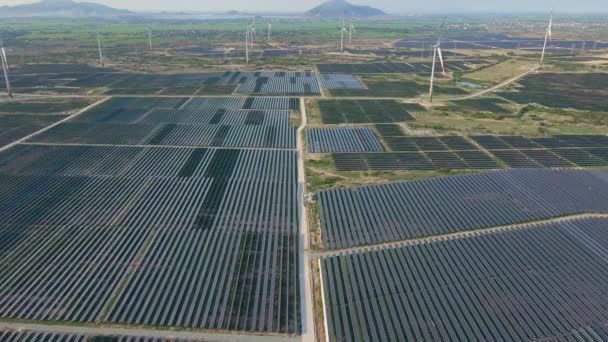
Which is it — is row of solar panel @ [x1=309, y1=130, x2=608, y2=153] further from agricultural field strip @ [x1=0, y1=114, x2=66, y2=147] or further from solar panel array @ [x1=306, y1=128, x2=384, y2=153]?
agricultural field strip @ [x1=0, y1=114, x2=66, y2=147]

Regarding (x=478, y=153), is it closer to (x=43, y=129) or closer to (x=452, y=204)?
(x=452, y=204)

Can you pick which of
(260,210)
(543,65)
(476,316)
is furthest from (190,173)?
(543,65)

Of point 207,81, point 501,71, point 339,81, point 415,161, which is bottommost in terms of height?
point 415,161

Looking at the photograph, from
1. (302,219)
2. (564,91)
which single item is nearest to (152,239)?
(302,219)

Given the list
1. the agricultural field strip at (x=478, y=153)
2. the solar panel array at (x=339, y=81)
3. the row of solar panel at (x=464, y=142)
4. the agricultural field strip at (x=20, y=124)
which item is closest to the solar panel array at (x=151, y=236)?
the agricultural field strip at (x=20, y=124)

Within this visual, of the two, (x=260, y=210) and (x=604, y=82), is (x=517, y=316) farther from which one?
(x=604, y=82)

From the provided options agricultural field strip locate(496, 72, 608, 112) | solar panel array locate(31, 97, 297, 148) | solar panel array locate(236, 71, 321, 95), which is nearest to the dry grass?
agricultural field strip locate(496, 72, 608, 112)
